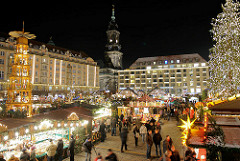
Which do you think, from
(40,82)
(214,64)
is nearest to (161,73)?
(40,82)

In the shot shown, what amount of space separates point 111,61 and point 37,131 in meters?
73.5

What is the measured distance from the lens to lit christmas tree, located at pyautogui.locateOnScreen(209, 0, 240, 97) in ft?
43.3

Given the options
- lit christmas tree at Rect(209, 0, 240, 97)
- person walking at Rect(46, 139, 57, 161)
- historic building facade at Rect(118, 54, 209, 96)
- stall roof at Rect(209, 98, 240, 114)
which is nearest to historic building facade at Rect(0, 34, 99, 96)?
historic building facade at Rect(118, 54, 209, 96)

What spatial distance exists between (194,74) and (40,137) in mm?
66769

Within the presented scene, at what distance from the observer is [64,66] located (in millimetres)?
56906

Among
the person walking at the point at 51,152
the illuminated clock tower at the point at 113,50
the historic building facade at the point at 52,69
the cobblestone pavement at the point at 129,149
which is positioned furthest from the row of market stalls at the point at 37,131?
the illuminated clock tower at the point at 113,50

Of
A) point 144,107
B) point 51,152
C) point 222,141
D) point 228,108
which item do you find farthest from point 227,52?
point 51,152

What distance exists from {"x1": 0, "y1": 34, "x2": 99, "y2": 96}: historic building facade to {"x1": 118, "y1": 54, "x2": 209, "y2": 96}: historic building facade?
18.0 metres

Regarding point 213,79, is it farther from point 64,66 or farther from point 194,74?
point 194,74

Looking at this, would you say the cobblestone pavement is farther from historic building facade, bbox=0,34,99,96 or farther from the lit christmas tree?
historic building facade, bbox=0,34,99,96

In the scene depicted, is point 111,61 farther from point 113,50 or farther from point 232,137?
point 232,137

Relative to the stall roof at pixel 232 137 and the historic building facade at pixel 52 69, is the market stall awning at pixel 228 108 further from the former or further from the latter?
the historic building facade at pixel 52 69

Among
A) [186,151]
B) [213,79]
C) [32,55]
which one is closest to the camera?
[186,151]

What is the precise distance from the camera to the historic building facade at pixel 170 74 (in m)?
67.8
